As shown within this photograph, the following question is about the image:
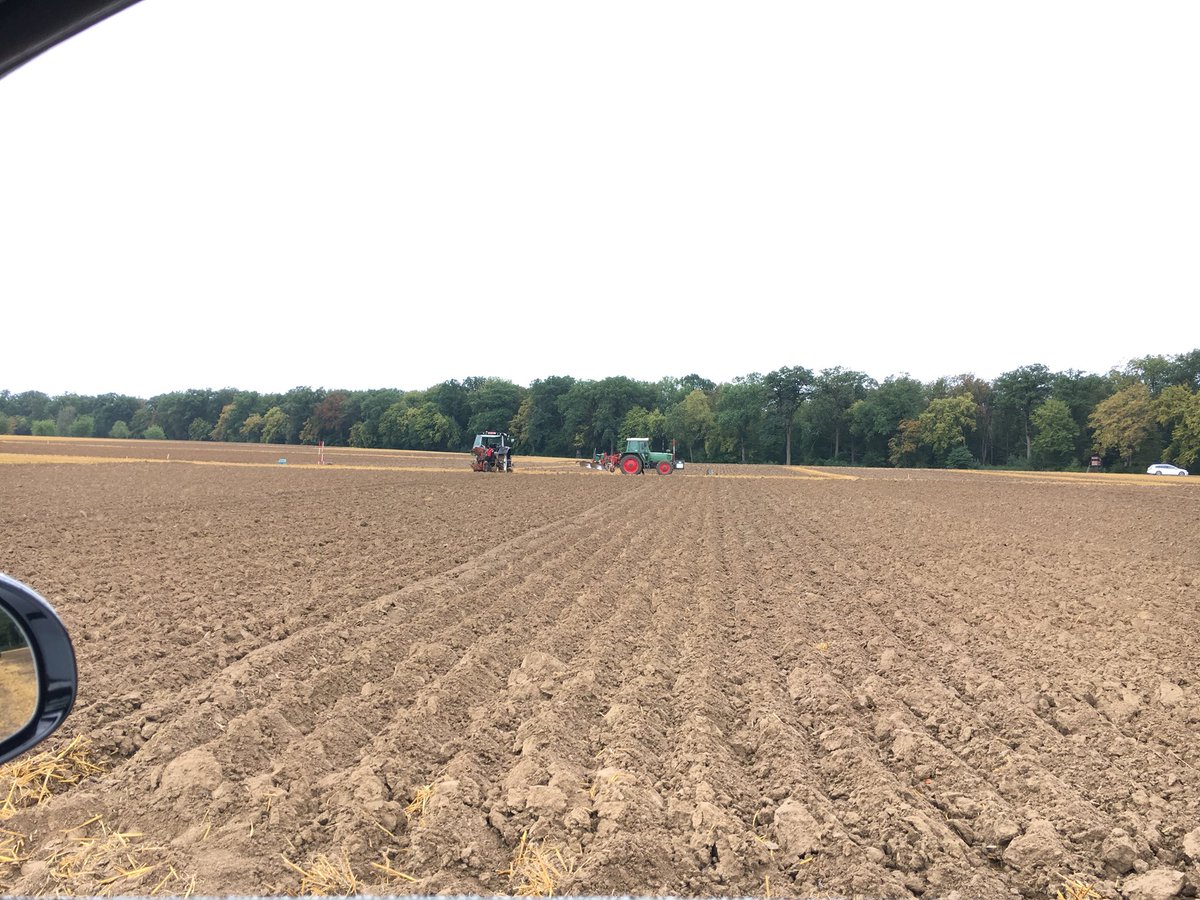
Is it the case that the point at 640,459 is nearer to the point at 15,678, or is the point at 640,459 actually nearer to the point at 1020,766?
the point at 1020,766

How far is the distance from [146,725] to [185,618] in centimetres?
350

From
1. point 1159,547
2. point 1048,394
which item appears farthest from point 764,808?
point 1048,394

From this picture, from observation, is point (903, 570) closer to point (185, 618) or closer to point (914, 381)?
point (185, 618)

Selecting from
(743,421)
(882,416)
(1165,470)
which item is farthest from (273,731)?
(743,421)

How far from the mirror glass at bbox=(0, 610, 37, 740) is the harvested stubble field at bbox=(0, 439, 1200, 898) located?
217cm

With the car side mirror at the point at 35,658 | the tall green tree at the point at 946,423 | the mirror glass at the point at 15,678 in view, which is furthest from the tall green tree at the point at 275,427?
the car side mirror at the point at 35,658

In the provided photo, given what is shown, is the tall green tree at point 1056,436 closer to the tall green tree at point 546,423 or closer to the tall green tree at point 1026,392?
the tall green tree at point 1026,392

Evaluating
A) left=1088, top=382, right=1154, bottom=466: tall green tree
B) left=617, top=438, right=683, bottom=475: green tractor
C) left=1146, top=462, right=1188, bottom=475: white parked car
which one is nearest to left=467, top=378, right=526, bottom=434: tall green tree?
left=617, top=438, right=683, bottom=475: green tractor

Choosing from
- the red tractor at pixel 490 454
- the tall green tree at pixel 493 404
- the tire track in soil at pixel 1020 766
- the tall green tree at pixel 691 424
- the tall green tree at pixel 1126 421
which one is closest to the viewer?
the tire track in soil at pixel 1020 766

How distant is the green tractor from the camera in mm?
43375

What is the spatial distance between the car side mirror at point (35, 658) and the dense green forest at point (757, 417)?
82995mm

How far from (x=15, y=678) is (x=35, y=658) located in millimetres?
103

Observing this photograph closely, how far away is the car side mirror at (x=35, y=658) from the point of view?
4.79 feet

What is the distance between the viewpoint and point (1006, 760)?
5207 millimetres
